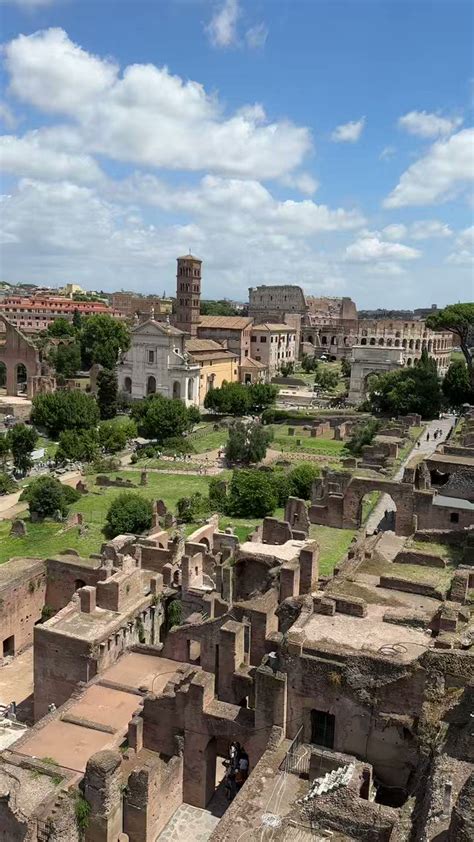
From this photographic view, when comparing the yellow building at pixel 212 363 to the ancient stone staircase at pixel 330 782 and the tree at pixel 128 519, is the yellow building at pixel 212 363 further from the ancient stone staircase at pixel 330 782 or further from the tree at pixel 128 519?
the ancient stone staircase at pixel 330 782

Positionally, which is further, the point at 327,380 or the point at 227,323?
the point at 227,323

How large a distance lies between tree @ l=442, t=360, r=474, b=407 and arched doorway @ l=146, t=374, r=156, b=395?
102 feet

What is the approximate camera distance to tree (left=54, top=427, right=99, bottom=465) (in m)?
50.5

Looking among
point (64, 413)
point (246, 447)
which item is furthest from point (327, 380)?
point (246, 447)

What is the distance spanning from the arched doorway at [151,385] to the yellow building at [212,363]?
17.1ft

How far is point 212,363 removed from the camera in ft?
272

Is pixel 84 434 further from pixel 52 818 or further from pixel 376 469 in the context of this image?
pixel 52 818

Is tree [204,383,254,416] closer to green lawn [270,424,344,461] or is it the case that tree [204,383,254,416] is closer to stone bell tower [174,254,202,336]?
green lawn [270,424,344,461]

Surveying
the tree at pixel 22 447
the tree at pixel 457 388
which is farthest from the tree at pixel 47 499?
the tree at pixel 457 388

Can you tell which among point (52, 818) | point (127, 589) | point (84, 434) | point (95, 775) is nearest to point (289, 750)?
point (95, 775)

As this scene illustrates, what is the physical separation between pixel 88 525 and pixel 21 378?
5569 cm

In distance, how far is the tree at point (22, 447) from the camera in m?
49.4

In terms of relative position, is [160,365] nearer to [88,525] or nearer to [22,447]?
[22,447]

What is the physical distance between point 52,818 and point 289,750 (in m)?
4.86
